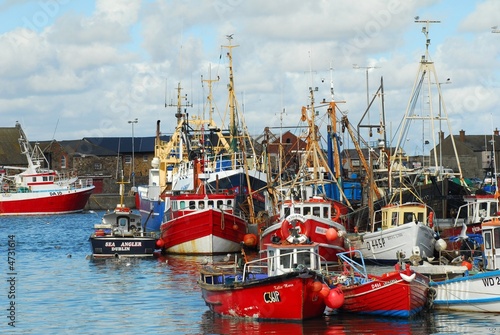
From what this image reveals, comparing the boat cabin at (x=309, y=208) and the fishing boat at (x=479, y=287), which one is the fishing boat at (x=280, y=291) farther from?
the boat cabin at (x=309, y=208)

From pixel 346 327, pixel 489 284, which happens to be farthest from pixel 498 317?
pixel 346 327

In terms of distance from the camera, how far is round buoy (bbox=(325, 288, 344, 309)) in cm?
3209

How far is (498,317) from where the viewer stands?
3269 cm

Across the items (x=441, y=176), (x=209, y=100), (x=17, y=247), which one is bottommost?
(x=17, y=247)

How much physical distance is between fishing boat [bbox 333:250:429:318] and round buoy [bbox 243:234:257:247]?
22.4 meters

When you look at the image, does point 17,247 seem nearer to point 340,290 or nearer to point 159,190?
point 159,190

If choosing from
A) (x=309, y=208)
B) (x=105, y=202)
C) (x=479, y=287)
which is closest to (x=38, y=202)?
(x=105, y=202)

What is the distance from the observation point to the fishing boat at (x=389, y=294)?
32.0m

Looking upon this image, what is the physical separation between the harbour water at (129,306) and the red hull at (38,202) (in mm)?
53893

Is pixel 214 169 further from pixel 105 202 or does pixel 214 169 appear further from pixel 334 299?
pixel 105 202

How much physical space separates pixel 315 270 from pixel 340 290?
40.5 inches

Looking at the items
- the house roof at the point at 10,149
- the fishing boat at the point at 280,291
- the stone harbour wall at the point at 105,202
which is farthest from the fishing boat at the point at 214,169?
the house roof at the point at 10,149

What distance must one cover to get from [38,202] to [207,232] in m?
65.6

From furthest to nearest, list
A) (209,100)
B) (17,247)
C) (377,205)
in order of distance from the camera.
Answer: (209,100), (17,247), (377,205)
